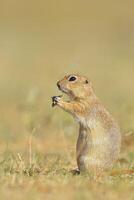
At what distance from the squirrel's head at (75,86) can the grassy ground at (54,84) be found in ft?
1.70

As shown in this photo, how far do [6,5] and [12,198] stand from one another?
32.9 m

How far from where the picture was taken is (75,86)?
27.1ft

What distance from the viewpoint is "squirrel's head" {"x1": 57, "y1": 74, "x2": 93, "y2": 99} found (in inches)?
323

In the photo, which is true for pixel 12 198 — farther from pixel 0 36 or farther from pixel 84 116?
pixel 0 36

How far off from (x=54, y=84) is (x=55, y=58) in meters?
6.08

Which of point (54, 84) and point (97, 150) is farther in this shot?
point (54, 84)

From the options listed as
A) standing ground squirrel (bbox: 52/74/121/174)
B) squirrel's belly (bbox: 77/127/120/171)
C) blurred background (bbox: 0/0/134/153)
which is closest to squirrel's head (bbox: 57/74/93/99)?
standing ground squirrel (bbox: 52/74/121/174)

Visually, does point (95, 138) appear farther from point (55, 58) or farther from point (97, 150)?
point (55, 58)

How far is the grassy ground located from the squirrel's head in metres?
0.52

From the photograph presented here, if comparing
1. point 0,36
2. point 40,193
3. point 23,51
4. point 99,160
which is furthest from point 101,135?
point 0,36

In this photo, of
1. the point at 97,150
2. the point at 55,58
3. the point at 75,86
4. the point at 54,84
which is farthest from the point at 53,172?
the point at 55,58

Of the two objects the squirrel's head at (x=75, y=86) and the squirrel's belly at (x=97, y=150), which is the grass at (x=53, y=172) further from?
the squirrel's head at (x=75, y=86)

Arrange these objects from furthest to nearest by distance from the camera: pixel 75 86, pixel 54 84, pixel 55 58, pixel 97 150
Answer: pixel 55 58 → pixel 54 84 → pixel 75 86 → pixel 97 150

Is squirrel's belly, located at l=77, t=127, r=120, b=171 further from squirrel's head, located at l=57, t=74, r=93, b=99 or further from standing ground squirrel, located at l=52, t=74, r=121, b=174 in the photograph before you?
squirrel's head, located at l=57, t=74, r=93, b=99
